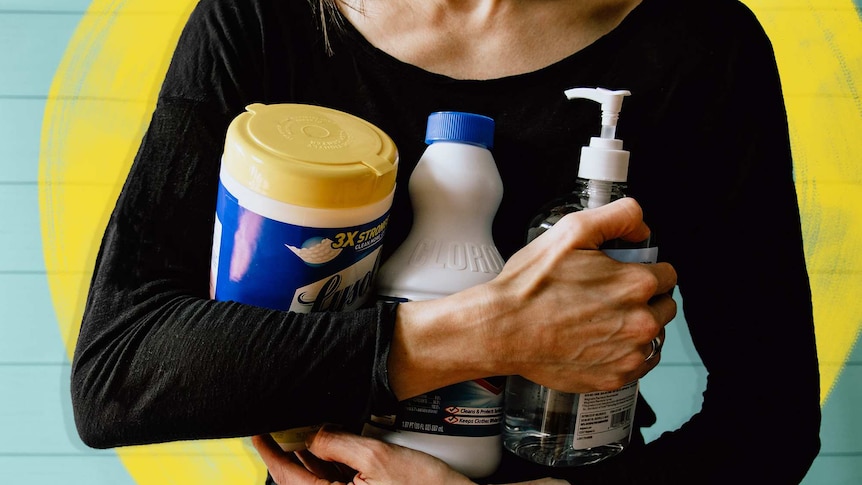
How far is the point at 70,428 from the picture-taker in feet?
3.67

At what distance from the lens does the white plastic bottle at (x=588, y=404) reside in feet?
1.79

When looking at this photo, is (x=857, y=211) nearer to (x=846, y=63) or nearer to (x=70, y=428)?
(x=846, y=63)

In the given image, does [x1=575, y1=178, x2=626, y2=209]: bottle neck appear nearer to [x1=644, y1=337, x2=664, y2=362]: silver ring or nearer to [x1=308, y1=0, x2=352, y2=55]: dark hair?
[x1=644, y1=337, x2=664, y2=362]: silver ring

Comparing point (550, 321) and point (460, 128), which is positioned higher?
point (460, 128)

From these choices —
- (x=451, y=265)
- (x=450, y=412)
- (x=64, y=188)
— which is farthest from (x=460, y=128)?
(x=64, y=188)

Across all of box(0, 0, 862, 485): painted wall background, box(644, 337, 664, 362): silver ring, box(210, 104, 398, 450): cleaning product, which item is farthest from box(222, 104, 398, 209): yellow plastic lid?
box(0, 0, 862, 485): painted wall background

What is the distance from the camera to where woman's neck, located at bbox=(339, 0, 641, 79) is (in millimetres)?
649

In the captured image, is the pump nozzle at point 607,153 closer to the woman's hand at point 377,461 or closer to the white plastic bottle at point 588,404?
the white plastic bottle at point 588,404

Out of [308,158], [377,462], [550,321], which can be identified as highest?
[308,158]

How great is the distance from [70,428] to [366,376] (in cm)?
85

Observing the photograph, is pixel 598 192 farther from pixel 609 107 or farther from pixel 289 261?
pixel 289 261

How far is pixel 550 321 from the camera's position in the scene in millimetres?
529

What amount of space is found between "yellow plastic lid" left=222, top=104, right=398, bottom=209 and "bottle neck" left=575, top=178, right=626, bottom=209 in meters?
0.18

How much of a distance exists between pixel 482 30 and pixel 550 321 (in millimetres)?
308
